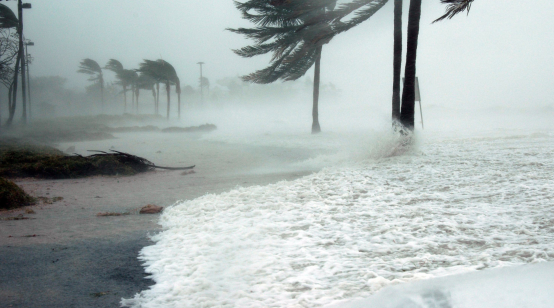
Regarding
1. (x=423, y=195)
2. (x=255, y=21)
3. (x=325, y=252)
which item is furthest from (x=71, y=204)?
(x=255, y=21)

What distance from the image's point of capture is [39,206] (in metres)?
5.27

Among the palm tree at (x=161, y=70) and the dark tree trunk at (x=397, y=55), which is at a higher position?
the palm tree at (x=161, y=70)

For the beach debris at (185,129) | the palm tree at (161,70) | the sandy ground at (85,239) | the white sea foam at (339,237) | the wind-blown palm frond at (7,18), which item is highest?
the wind-blown palm frond at (7,18)

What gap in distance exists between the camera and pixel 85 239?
11.8ft

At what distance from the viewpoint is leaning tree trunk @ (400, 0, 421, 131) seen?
9422mm

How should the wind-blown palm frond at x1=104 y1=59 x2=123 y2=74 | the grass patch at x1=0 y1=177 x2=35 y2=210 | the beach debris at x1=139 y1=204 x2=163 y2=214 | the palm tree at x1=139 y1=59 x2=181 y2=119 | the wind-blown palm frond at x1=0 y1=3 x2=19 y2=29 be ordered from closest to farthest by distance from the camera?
the beach debris at x1=139 y1=204 x2=163 y2=214 < the grass patch at x1=0 y1=177 x2=35 y2=210 < the wind-blown palm frond at x1=0 y1=3 x2=19 y2=29 < the palm tree at x1=139 y1=59 x2=181 y2=119 < the wind-blown palm frond at x1=104 y1=59 x2=123 y2=74

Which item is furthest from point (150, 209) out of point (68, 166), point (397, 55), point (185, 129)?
point (185, 129)

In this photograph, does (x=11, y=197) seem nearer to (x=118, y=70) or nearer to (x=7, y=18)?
(x=7, y=18)

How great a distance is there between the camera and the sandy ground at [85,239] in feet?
8.00

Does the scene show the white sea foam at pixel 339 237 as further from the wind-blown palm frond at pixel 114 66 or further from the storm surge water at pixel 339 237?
the wind-blown palm frond at pixel 114 66

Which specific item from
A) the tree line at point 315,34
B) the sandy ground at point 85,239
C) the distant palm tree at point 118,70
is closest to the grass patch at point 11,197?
the sandy ground at point 85,239

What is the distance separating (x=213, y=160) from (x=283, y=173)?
391 centimetres

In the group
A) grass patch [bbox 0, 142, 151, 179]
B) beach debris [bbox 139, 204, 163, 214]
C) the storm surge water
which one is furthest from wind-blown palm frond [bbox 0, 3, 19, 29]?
the storm surge water

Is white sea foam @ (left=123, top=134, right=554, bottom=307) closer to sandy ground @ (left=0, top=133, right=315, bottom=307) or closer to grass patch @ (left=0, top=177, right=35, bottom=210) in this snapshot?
sandy ground @ (left=0, top=133, right=315, bottom=307)
